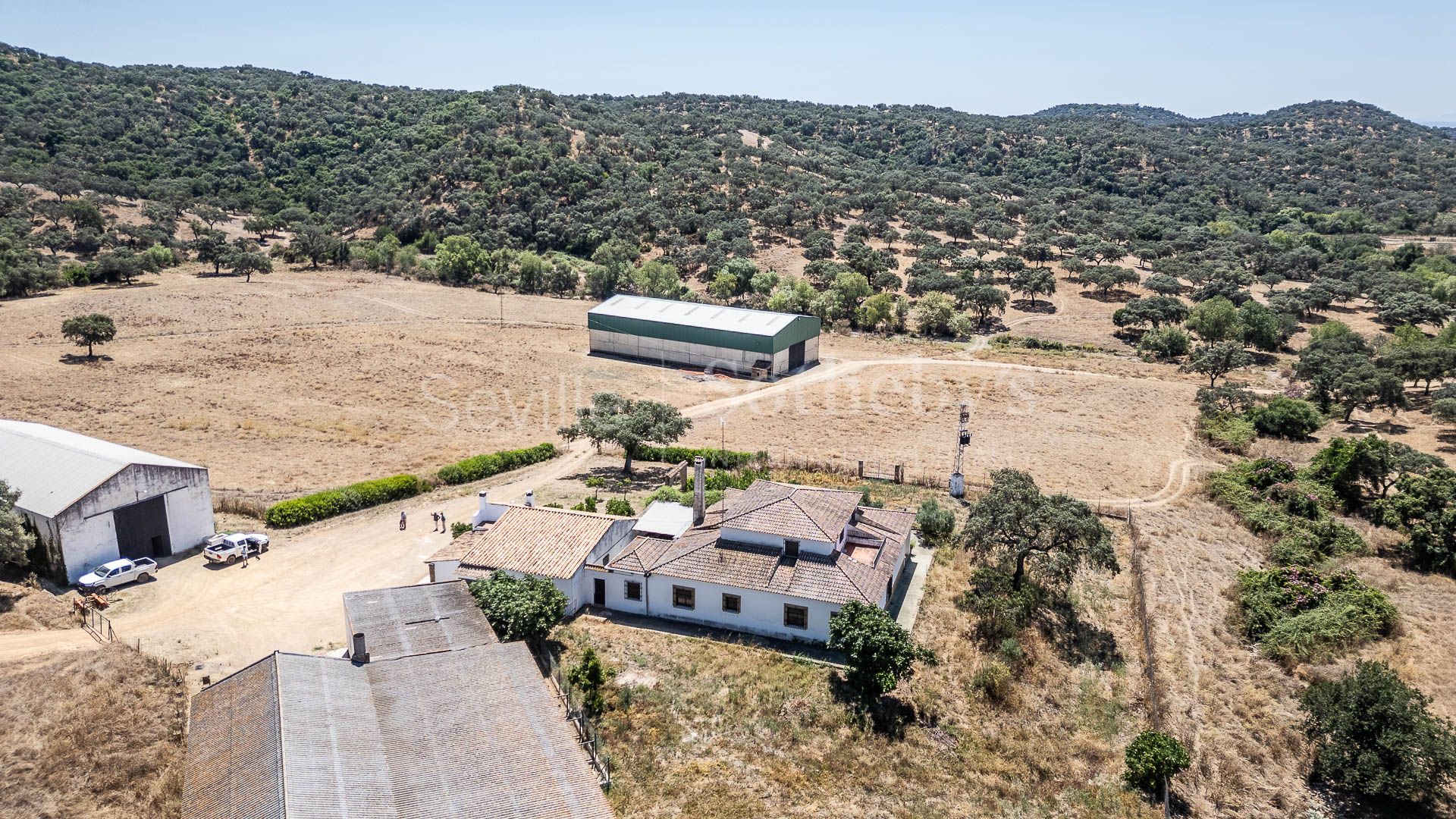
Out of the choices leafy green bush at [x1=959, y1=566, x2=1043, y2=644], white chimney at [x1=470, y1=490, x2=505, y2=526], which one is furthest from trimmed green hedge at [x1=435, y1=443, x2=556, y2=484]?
leafy green bush at [x1=959, y1=566, x2=1043, y2=644]

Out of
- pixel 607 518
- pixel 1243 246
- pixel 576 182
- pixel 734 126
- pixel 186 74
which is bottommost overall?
pixel 607 518

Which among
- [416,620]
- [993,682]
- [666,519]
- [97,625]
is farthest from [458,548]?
[993,682]

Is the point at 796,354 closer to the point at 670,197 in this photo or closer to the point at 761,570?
the point at 761,570

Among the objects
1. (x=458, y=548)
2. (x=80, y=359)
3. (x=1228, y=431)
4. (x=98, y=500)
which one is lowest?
(x=1228, y=431)

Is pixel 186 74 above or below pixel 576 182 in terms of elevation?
above

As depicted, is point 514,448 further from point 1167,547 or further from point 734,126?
point 734,126

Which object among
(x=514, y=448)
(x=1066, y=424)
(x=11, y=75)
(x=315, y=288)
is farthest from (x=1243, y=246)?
(x=11, y=75)
